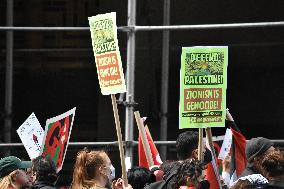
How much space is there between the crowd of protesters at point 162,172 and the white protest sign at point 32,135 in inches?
50.7

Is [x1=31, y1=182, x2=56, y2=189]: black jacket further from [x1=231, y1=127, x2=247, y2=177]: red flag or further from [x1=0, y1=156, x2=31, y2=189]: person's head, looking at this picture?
[x1=231, y1=127, x2=247, y2=177]: red flag

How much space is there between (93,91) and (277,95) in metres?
2.11

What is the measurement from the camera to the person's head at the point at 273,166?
22.2ft

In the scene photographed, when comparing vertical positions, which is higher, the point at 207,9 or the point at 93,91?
the point at 207,9

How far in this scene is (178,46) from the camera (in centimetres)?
1124

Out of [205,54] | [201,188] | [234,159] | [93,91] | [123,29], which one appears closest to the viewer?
[201,188]

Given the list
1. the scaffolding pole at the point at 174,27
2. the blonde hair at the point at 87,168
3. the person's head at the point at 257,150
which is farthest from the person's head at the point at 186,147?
the scaffolding pole at the point at 174,27

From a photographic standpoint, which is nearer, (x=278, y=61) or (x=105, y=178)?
(x=105, y=178)

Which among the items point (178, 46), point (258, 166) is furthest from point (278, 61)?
point (258, 166)

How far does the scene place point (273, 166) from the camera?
6.81m

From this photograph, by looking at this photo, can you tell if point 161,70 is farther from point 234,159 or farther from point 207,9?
point 234,159

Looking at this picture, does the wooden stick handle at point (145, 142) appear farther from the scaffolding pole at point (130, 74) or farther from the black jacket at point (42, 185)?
the scaffolding pole at point (130, 74)

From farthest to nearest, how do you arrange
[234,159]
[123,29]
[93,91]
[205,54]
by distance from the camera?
[93,91], [123,29], [234,159], [205,54]

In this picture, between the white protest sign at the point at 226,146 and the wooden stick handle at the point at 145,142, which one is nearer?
the wooden stick handle at the point at 145,142
